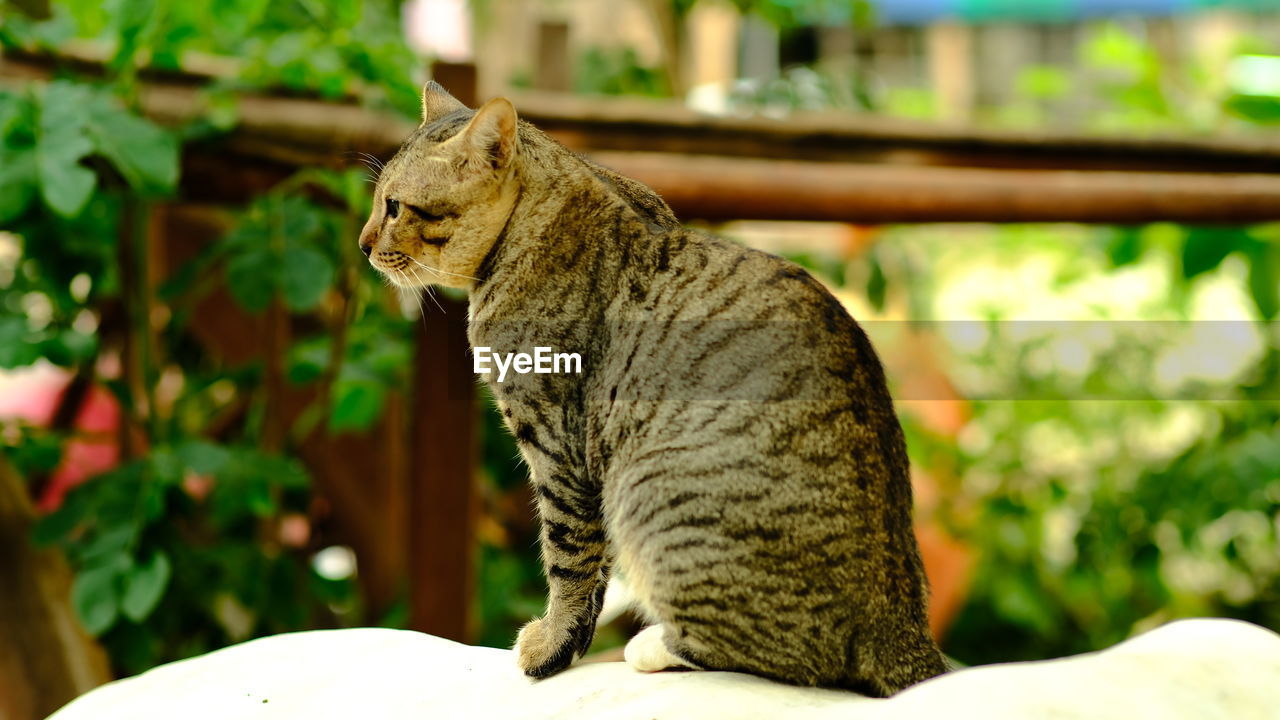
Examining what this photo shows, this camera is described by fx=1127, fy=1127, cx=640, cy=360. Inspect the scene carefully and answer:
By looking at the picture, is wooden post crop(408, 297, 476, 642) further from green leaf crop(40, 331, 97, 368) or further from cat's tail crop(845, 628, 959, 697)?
cat's tail crop(845, 628, 959, 697)

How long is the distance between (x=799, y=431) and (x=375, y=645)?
0.60 m

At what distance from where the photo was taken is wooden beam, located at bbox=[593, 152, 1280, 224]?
1.77m

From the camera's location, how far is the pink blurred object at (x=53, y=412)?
8.10 feet

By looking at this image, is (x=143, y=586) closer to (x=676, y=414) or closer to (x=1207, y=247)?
(x=676, y=414)

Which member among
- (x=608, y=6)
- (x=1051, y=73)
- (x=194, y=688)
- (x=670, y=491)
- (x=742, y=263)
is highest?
(x=608, y=6)

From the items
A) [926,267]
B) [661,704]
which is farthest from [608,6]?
[661,704]

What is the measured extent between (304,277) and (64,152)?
1.24ft

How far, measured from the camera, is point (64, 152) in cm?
157

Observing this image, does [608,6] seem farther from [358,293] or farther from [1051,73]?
[358,293]

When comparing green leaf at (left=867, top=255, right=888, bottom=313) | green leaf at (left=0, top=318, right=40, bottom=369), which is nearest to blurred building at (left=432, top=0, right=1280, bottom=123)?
green leaf at (left=867, top=255, right=888, bottom=313)

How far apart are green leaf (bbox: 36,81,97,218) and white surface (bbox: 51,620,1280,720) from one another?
0.65 metres

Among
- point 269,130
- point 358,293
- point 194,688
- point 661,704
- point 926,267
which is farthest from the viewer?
point 926,267

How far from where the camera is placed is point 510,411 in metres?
1.19

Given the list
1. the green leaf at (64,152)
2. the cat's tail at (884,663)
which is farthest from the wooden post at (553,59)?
the cat's tail at (884,663)
